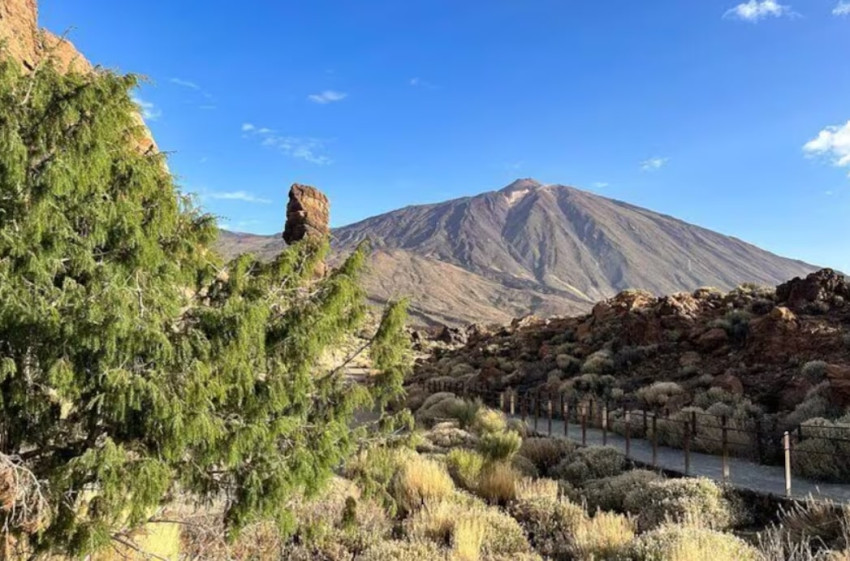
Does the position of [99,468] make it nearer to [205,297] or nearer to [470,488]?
[205,297]

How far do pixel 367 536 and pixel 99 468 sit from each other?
3866mm

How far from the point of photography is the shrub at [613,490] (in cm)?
894

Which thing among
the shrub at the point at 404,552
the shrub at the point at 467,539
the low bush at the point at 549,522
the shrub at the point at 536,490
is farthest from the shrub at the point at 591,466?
the shrub at the point at 404,552

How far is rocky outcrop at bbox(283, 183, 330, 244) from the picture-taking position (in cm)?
5359

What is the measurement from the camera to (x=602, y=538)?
6.50m

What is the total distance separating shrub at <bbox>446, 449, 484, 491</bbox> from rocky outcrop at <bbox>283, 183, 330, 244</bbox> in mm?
42829

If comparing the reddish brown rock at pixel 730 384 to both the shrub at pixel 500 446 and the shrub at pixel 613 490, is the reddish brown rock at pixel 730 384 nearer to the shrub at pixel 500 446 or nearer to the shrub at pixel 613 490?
the shrub at pixel 500 446

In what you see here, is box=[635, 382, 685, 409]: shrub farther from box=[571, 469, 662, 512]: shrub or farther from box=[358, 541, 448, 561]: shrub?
box=[358, 541, 448, 561]: shrub

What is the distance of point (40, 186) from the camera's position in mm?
4230

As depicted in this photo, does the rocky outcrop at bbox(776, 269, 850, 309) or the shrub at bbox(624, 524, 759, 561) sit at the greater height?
the rocky outcrop at bbox(776, 269, 850, 309)

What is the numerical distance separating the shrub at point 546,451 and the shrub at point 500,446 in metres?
0.55

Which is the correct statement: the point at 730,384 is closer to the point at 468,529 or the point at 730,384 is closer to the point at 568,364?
the point at 568,364

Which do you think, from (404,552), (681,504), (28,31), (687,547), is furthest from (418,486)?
(28,31)

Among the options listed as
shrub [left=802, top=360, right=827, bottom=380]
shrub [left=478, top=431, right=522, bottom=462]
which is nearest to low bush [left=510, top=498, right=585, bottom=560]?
shrub [left=478, top=431, right=522, bottom=462]
